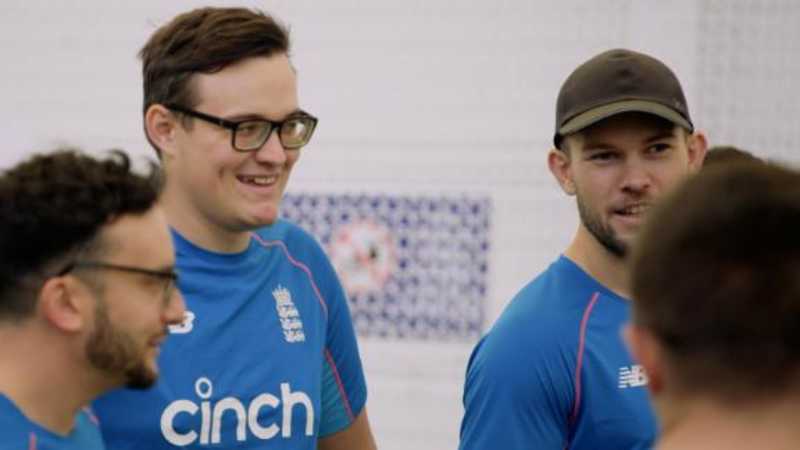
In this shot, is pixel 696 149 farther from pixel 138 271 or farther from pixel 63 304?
pixel 63 304

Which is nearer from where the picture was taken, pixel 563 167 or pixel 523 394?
pixel 523 394

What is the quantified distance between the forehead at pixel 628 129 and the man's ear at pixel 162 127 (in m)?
0.79

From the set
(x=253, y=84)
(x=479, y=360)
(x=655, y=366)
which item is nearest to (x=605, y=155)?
(x=479, y=360)

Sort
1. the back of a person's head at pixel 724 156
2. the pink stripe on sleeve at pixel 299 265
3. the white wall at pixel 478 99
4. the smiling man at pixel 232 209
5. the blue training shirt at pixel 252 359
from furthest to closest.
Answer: the white wall at pixel 478 99 → the back of a person's head at pixel 724 156 → the pink stripe on sleeve at pixel 299 265 → the smiling man at pixel 232 209 → the blue training shirt at pixel 252 359

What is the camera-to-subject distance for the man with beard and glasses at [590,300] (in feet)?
8.42

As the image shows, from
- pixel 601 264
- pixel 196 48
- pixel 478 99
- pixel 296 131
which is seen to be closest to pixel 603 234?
pixel 601 264

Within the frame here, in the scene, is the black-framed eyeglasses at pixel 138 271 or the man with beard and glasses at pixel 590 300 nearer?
the black-framed eyeglasses at pixel 138 271

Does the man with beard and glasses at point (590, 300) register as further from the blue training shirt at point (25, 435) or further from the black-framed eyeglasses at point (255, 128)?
the blue training shirt at point (25, 435)

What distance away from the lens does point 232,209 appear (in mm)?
2693

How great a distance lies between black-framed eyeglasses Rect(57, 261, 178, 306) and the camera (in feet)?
7.25

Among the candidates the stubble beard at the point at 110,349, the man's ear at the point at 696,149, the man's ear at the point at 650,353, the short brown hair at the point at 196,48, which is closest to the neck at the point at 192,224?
the short brown hair at the point at 196,48

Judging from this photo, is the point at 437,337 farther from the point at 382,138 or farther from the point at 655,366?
the point at 655,366

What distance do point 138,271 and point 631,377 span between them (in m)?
0.93

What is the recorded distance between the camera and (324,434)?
118 inches
